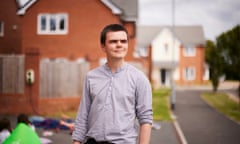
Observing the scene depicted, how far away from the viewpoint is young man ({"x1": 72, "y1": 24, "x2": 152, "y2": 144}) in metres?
2.03

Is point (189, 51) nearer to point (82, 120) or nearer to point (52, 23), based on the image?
point (52, 23)

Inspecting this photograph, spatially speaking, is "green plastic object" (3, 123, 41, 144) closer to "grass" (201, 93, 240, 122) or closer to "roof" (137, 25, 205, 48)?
"grass" (201, 93, 240, 122)

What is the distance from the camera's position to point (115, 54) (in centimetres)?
205

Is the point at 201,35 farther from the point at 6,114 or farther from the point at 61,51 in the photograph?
the point at 6,114

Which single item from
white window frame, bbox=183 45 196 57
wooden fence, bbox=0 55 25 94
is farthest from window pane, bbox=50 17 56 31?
white window frame, bbox=183 45 196 57

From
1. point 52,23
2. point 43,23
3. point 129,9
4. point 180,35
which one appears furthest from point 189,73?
point 43,23

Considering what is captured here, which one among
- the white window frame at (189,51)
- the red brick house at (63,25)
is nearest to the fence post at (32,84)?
the red brick house at (63,25)

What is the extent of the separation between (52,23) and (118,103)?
9374 mm

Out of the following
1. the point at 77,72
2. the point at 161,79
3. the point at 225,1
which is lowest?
the point at 161,79

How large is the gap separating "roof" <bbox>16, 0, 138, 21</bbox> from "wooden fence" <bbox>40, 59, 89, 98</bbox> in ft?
6.90

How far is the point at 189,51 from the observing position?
2614cm

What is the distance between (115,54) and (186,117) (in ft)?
23.7

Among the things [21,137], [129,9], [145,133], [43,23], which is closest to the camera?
[145,133]

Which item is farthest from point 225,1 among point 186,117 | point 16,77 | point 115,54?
point 115,54
